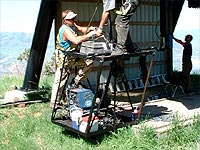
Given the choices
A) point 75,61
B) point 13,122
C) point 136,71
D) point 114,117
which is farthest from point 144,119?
point 136,71

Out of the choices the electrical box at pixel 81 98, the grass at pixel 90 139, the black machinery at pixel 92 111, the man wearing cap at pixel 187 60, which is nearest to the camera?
the grass at pixel 90 139

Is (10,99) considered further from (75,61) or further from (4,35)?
(4,35)

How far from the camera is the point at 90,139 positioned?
5922 mm

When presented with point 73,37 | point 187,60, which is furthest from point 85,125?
point 187,60

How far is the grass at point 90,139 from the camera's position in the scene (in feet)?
17.6

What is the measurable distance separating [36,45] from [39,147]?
4.24m

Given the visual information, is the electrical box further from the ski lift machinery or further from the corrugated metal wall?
the corrugated metal wall

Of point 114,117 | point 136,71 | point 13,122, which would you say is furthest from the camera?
point 136,71

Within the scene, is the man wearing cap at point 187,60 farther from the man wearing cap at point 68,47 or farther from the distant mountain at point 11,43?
the distant mountain at point 11,43

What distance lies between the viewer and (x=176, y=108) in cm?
755

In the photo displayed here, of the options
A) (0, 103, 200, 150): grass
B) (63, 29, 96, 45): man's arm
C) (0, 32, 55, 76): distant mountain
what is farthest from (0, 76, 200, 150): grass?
(0, 32, 55, 76): distant mountain

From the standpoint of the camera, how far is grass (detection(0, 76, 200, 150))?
17.6ft

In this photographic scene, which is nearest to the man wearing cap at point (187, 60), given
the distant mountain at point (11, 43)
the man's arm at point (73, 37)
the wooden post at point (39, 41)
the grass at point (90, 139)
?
the grass at point (90, 139)

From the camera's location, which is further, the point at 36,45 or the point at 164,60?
the point at 164,60
